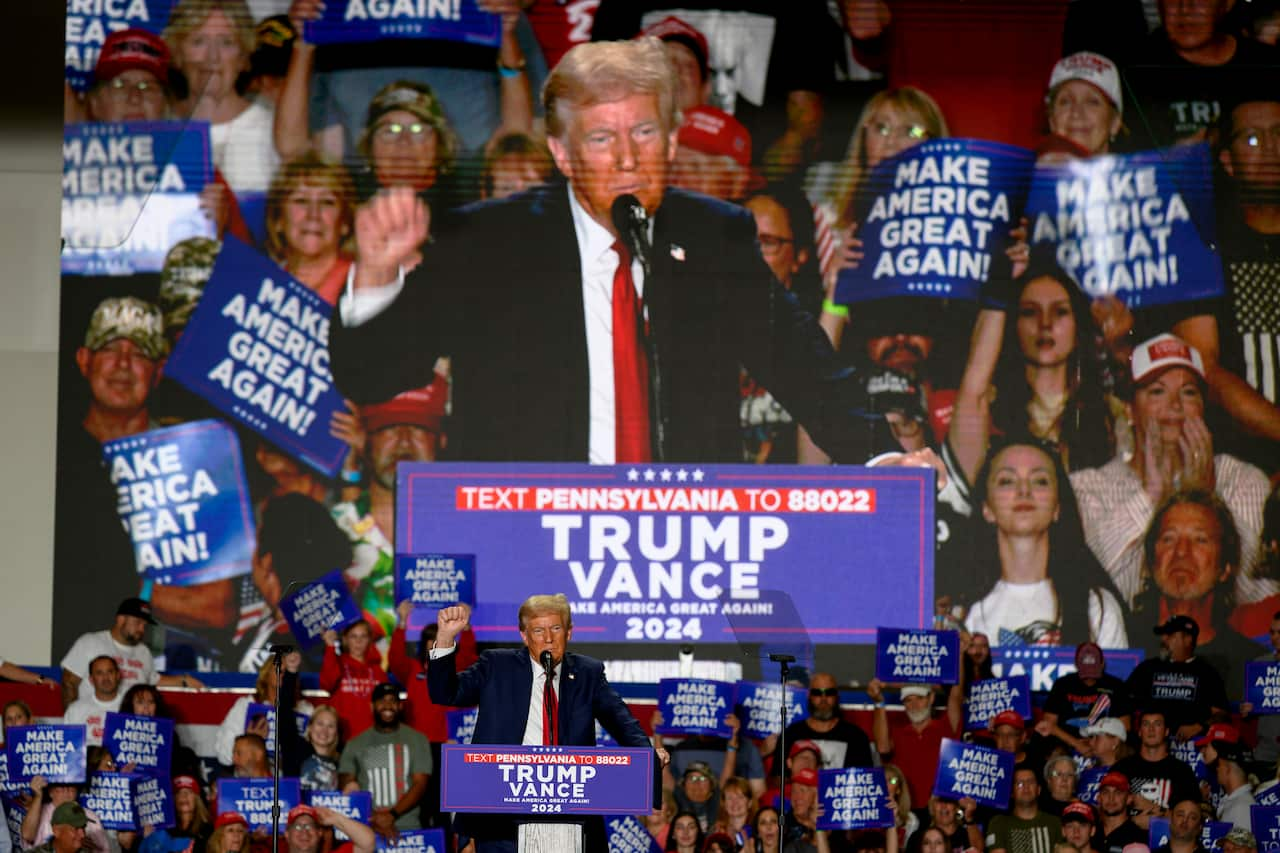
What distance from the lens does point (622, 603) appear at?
11.3 meters

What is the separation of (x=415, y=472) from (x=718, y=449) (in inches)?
73.3

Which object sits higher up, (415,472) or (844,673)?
(415,472)

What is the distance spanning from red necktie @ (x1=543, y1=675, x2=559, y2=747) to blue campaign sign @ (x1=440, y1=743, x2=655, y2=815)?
14 centimetres

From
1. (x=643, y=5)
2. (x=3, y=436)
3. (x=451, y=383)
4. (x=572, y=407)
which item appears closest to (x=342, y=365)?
(x=451, y=383)

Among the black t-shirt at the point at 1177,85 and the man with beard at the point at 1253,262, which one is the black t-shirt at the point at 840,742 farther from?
the black t-shirt at the point at 1177,85

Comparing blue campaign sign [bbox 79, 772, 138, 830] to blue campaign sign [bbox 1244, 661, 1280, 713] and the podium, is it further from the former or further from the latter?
blue campaign sign [bbox 1244, 661, 1280, 713]

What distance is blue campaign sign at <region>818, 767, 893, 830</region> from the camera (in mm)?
8633

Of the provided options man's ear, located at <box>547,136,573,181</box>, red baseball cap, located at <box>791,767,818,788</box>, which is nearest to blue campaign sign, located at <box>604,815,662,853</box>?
red baseball cap, located at <box>791,767,818,788</box>

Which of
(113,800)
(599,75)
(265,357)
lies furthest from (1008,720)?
(265,357)

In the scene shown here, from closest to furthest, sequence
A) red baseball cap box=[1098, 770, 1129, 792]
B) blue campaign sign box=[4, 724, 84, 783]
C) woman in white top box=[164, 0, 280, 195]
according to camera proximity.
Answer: red baseball cap box=[1098, 770, 1129, 792] → blue campaign sign box=[4, 724, 84, 783] → woman in white top box=[164, 0, 280, 195]

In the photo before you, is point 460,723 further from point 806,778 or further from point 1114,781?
point 1114,781

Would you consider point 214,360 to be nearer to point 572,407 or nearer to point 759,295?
point 572,407

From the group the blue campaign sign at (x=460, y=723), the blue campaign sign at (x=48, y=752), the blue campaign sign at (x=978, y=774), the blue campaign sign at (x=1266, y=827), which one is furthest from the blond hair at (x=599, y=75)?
the blue campaign sign at (x=1266, y=827)

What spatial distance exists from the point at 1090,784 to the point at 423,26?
605cm
